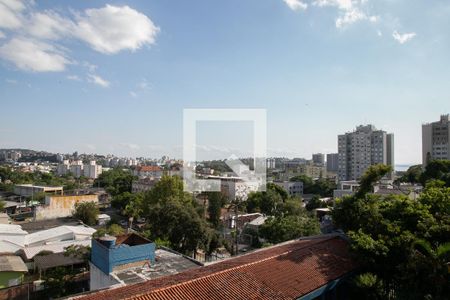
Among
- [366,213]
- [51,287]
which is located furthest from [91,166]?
[366,213]

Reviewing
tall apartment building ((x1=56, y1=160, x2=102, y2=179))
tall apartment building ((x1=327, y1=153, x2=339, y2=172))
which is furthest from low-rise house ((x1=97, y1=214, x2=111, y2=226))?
tall apartment building ((x1=327, y1=153, x2=339, y2=172))

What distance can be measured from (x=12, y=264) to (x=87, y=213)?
1272cm

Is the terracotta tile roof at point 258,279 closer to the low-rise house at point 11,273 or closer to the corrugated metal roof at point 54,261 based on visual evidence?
the corrugated metal roof at point 54,261

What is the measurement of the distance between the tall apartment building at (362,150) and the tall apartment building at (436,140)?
504 cm

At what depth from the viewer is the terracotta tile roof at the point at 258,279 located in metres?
6.17

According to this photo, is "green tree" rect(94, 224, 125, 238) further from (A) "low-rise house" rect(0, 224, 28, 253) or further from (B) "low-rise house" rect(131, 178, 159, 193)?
(B) "low-rise house" rect(131, 178, 159, 193)

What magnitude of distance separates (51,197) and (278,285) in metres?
29.1

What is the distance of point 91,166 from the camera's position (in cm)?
9475

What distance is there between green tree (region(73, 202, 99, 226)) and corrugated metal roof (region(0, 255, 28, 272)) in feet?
36.4

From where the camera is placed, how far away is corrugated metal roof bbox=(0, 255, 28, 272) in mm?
14927

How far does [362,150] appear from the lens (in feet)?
194

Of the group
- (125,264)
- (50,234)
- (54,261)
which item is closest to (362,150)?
(50,234)

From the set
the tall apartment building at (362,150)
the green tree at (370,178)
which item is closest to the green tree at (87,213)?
the green tree at (370,178)

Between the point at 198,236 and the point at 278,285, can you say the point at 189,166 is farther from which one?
the point at 278,285
